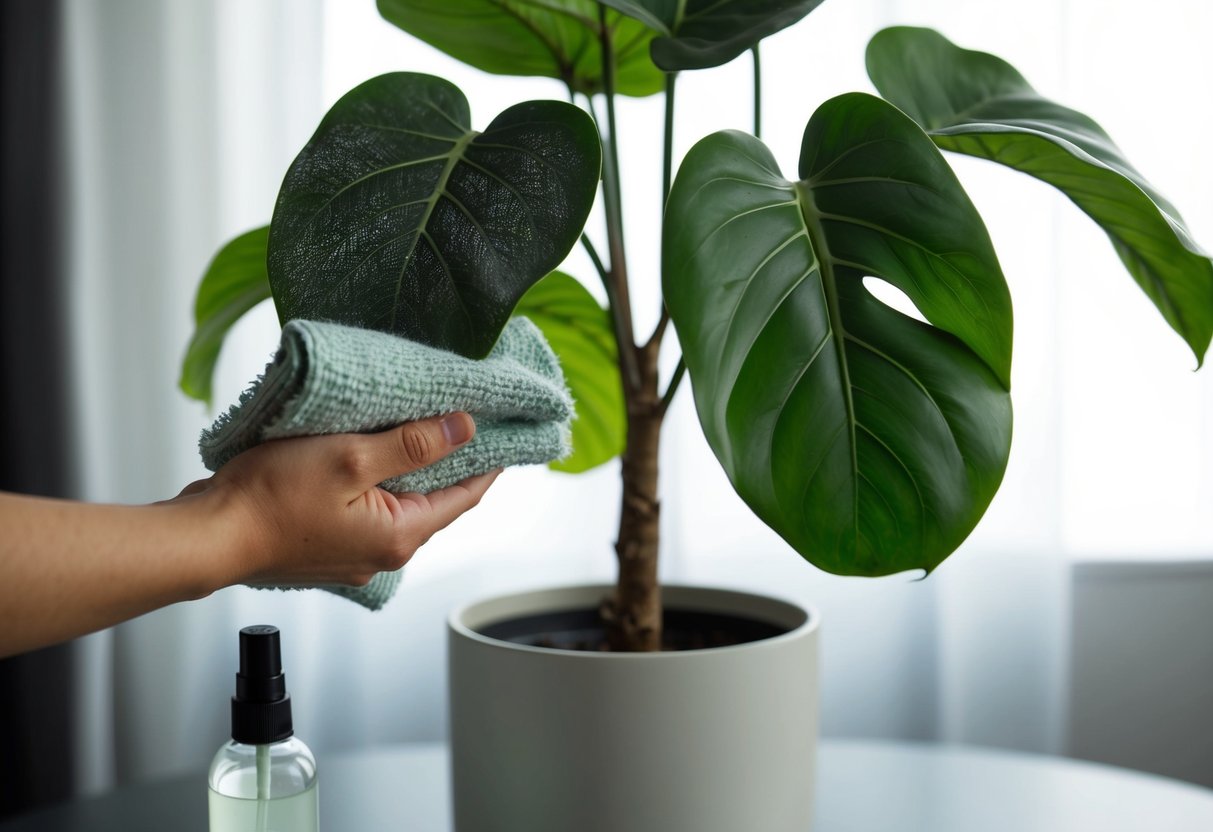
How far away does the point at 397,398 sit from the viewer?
0.54 meters

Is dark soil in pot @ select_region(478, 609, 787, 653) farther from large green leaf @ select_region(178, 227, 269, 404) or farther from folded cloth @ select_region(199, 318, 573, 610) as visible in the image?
large green leaf @ select_region(178, 227, 269, 404)

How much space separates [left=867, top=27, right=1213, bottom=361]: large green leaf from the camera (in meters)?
0.64

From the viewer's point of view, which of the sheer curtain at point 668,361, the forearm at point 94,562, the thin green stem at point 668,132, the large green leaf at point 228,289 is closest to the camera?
the forearm at point 94,562

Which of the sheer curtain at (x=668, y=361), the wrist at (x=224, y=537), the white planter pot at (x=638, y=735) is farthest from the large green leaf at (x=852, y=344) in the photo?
the sheer curtain at (x=668, y=361)

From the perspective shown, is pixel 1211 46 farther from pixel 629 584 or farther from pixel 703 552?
pixel 629 584

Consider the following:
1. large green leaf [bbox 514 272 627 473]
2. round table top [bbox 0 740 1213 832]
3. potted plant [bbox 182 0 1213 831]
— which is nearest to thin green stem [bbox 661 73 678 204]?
potted plant [bbox 182 0 1213 831]

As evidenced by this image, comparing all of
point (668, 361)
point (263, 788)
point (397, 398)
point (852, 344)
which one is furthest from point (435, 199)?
point (668, 361)

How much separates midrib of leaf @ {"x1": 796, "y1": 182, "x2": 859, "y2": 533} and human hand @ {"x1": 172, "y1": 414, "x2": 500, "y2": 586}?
203mm

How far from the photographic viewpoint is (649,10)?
2.21ft

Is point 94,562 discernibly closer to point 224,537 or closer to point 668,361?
point 224,537

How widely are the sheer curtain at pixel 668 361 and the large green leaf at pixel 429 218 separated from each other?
3.27 ft

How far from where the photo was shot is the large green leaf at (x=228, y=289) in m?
0.86

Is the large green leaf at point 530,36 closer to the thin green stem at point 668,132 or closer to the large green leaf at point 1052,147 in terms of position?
the thin green stem at point 668,132

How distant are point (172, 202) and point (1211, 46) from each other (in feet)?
5.23
